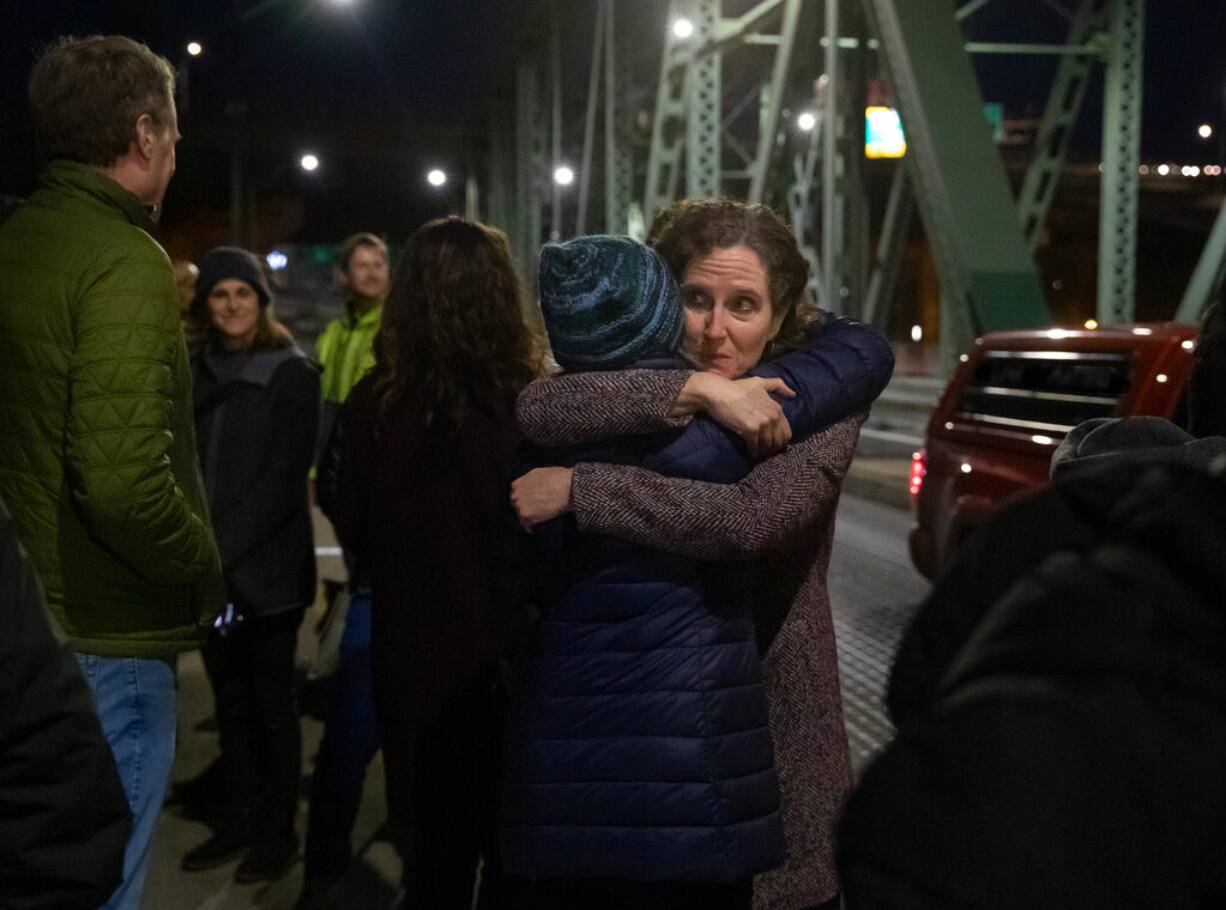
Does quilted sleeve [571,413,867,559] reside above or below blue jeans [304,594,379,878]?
above

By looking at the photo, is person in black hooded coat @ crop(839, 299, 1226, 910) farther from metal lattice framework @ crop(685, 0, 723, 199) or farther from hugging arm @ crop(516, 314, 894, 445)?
metal lattice framework @ crop(685, 0, 723, 199)

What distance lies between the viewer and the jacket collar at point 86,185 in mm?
2320

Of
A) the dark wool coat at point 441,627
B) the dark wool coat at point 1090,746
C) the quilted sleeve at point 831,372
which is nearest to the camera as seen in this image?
the dark wool coat at point 1090,746

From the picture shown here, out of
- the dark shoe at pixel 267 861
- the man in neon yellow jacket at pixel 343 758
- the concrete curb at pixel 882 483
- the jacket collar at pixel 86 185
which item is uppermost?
the jacket collar at pixel 86 185

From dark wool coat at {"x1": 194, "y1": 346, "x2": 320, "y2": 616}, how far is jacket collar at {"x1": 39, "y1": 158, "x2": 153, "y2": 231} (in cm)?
156

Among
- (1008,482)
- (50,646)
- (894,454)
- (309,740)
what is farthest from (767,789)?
(894,454)

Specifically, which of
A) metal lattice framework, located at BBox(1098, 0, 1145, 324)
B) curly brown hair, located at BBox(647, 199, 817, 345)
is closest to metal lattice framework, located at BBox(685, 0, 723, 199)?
metal lattice framework, located at BBox(1098, 0, 1145, 324)

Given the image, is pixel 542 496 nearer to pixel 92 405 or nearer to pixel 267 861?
pixel 92 405

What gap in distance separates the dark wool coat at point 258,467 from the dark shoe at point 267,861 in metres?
0.70

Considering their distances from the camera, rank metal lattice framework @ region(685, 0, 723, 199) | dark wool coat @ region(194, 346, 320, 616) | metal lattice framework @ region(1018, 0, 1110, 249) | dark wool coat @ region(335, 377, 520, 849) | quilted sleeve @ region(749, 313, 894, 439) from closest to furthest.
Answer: quilted sleeve @ region(749, 313, 894, 439)
dark wool coat @ region(335, 377, 520, 849)
dark wool coat @ region(194, 346, 320, 616)
metal lattice framework @ region(1018, 0, 1110, 249)
metal lattice framework @ region(685, 0, 723, 199)

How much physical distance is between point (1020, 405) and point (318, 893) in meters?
4.12

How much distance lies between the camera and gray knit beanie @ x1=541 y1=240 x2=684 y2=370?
1.91m

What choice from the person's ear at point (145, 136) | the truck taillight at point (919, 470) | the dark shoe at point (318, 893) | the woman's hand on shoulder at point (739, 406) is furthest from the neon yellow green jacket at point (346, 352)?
the truck taillight at point (919, 470)

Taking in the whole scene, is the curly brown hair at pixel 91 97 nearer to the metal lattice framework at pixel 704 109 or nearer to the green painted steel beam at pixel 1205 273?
the green painted steel beam at pixel 1205 273
